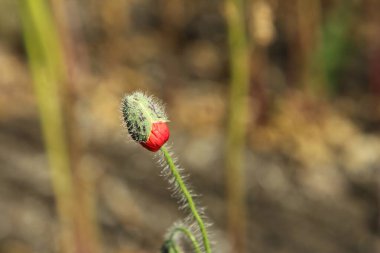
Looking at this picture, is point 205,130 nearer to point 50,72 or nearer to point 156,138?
point 50,72

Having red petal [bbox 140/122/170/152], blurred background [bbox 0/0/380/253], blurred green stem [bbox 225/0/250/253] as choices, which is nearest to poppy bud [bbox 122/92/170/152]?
red petal [bbox 140/122/170/152]

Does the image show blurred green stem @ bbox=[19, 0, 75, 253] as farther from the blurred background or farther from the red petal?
the red petal

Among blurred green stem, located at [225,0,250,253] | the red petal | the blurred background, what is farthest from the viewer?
the blurred background

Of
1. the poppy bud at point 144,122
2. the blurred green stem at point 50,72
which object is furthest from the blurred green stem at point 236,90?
the poppy bud at point 144,122

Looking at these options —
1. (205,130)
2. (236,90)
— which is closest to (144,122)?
(236,90)

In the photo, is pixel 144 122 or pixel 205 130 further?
pixel 205 130

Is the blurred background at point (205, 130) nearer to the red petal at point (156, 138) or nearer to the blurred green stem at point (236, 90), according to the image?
the blurred green stem at point (236, 90)

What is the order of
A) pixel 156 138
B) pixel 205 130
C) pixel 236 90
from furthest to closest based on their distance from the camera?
pixel 205 130 → pixel 236 90 → pixel 156 138
